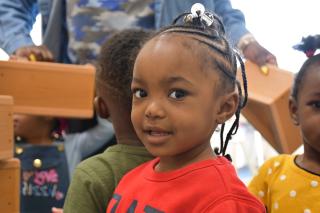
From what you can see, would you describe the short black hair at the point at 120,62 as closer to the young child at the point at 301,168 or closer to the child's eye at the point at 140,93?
the child's eye at the point at 140,93

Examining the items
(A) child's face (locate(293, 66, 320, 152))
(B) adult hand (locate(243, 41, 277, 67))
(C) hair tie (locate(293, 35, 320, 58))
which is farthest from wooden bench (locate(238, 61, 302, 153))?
(A) child's face (locate(293, 66, 320, 152))

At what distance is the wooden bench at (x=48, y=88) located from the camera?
186 cm

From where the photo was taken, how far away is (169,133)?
38.9 inches

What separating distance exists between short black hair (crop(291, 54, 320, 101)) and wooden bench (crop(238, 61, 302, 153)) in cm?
24

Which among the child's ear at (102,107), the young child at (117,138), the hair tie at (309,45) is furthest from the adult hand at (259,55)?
the child's ear at (102,107)

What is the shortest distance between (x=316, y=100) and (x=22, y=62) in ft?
3.37

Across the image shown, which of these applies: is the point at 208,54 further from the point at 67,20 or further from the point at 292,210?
the point at 67,20

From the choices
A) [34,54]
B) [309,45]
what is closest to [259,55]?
[309,45]

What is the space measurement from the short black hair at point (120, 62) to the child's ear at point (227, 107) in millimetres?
327

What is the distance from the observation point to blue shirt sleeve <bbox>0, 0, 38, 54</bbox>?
200 cm

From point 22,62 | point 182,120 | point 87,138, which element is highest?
point 182,120

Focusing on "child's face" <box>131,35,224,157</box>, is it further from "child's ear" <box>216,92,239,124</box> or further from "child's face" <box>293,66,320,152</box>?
"child's face" <box>293,66,320,152</box>

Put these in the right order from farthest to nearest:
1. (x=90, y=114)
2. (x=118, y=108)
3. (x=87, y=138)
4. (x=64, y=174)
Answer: (x=64, y=174)
(x=87, y=138)
(x=90, y=114)
(x=118, y=108)

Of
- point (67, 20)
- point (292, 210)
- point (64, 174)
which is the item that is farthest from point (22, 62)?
point (292, 210)
